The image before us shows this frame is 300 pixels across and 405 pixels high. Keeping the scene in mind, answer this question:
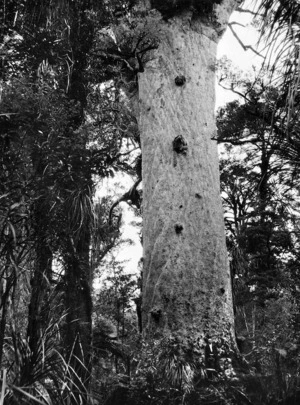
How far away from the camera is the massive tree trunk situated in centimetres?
390

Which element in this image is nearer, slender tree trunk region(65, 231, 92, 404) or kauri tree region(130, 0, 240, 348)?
kauri tree region(130, 0, 240, 348)

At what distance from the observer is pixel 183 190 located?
4371 mm

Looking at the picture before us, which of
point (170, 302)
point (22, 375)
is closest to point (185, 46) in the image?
point (170, 302)

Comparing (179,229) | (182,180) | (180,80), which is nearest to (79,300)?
(179,229)

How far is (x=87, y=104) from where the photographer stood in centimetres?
555

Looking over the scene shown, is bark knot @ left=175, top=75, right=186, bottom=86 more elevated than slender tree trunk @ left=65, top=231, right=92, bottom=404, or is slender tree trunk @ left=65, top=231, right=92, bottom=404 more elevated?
bark knot @ left=175, top=75, right=186, bottom=86

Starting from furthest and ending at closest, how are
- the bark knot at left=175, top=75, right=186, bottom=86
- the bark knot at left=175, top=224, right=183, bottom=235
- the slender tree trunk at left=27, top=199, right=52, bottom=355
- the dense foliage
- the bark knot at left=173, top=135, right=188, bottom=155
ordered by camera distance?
the bark knot at left=175, top=75, right=186, bottom=86 < the bark knot at left=173, top=135, right=188, bottom=155 < the bark knot at left=175, top=224, right=183, bottom=235 < the slender tree trunk at left=27, top=199, right=52, bottom=355 < the dense foliage

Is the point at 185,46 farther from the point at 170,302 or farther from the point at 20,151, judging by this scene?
the point at 170,302

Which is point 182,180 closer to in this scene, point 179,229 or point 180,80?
point 179,229

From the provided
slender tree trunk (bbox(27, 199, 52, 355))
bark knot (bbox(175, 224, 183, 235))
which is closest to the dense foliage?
slender tree trunk (bbox(27, 199, 52, 355))

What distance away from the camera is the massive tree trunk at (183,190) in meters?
3.90

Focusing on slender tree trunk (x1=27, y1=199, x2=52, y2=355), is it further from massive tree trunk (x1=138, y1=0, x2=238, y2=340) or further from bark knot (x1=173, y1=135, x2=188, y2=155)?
bark knot (x1=173, y1=135, x2=188, y2=155)

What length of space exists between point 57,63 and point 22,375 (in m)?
3.09

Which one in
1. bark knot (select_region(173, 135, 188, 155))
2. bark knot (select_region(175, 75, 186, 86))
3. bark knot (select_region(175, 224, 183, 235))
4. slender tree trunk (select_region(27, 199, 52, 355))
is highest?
bark knot (select_region(175, 75, 186, 86))
